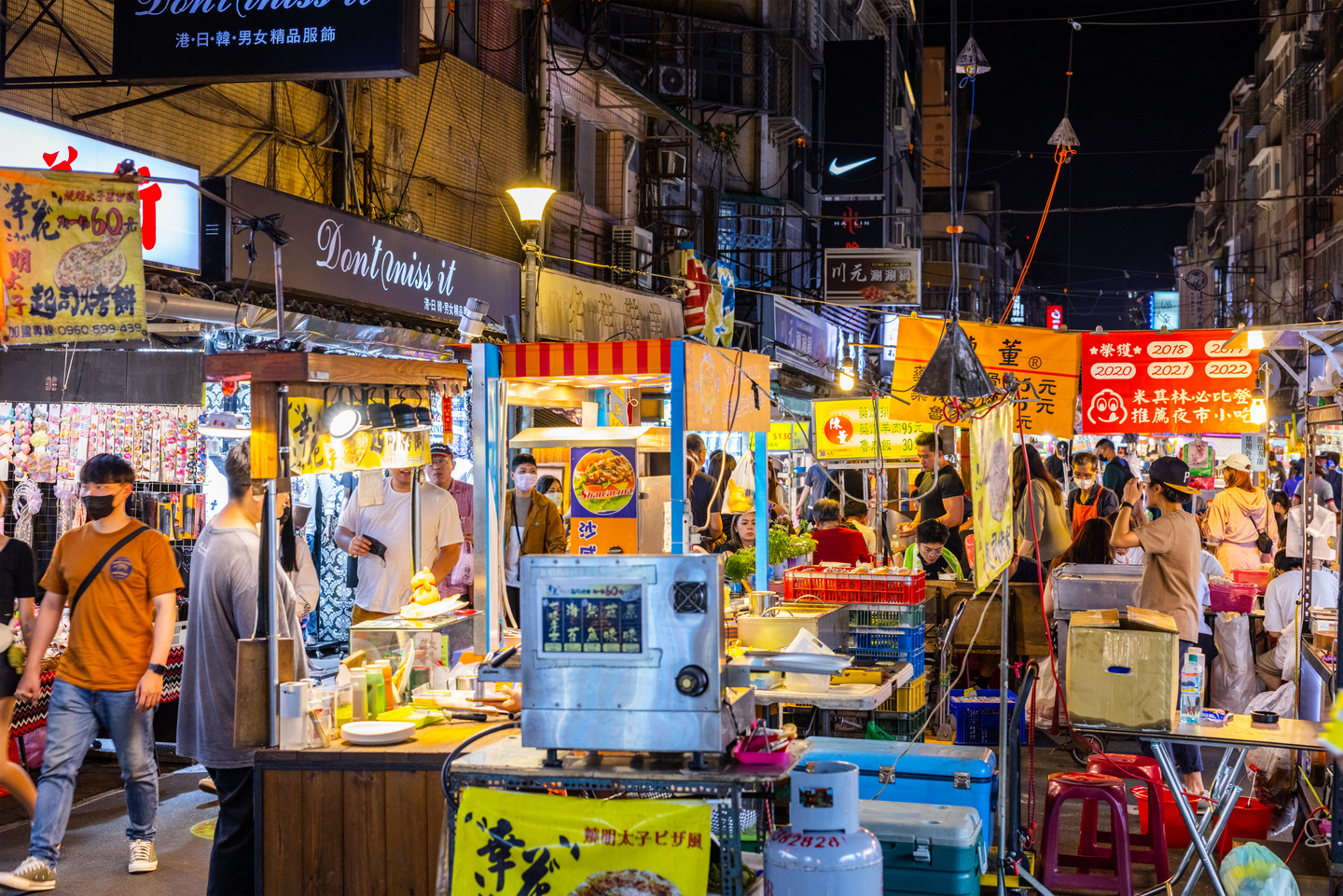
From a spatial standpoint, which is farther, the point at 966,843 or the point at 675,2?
the point at 675,2

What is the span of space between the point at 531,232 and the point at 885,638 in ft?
26.0

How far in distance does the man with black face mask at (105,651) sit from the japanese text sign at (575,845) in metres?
3.07

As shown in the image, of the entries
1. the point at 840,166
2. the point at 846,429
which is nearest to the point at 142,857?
the point at 846,429

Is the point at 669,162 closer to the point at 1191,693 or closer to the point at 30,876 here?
the point at 1191,693

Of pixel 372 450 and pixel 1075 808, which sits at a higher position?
pixel 372 450

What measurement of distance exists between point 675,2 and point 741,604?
16.1 metres

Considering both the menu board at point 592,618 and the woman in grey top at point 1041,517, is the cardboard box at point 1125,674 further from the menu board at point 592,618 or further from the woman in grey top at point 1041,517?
the menu board at point 592,618

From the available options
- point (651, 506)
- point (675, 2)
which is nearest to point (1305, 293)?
point (675, 2)

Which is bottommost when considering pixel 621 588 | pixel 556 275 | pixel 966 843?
pixel 966 843

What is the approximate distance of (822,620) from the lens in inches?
294

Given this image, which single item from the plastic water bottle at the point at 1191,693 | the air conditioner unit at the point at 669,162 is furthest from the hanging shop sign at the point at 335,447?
the air conditioner unit at the point at 669,162

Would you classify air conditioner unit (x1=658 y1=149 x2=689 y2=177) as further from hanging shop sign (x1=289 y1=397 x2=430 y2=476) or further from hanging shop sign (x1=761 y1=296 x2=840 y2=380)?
hanging shop sign (x1=289 y1=397 x2=430 y2=476)

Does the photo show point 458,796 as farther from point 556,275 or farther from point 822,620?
point 556,275

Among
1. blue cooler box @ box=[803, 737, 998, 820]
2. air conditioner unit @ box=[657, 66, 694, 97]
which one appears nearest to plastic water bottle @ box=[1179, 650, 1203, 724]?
blue cooler box @ box=[803, 737, 998, 820]
